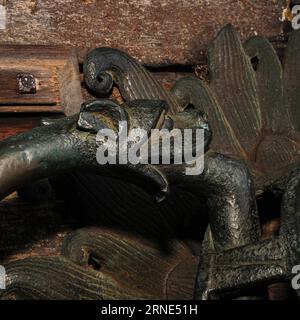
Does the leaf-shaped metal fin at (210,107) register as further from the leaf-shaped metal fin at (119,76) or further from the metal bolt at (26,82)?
the metal bolt at (26,82)

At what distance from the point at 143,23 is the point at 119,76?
0.11m

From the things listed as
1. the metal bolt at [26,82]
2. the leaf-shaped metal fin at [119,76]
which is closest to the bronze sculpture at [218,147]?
the leaf-shaped metal fin at [119,76]

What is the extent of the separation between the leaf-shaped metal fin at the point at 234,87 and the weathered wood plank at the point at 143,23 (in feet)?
0.10

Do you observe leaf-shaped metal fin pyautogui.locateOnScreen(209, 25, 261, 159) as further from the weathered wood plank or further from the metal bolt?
the metal bolt

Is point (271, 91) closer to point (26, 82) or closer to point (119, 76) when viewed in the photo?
point (119, 76)

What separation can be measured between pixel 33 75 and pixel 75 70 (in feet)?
0.29

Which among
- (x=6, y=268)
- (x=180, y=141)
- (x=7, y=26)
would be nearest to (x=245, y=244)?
(x=180, y=141)

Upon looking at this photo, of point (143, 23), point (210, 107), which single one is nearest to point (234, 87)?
point (210, 107)

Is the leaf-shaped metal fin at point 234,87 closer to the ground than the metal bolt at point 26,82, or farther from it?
farther from it

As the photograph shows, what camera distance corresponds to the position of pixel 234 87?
1915 mm

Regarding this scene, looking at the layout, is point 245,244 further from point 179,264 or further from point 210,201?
point 179,264

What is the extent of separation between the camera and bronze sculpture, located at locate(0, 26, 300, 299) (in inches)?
58.1

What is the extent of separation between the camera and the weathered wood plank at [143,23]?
1770 mm

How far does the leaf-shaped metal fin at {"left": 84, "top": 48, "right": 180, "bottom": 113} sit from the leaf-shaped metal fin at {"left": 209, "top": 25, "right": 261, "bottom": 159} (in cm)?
13
